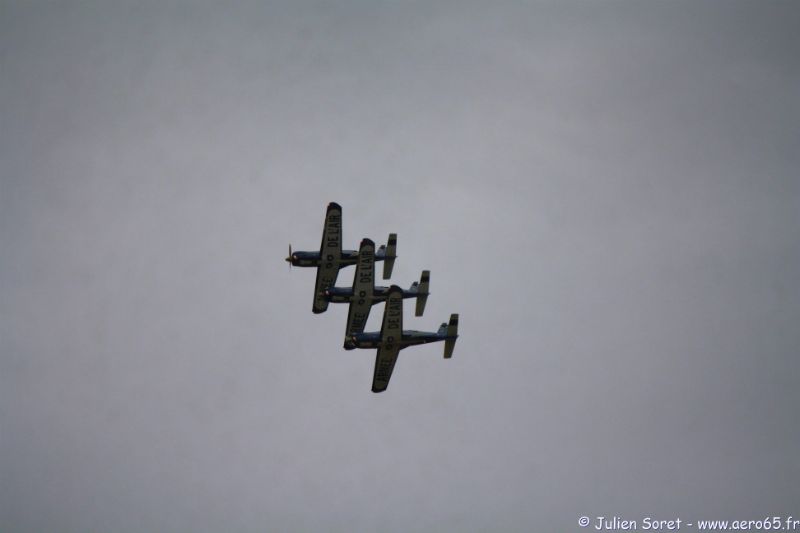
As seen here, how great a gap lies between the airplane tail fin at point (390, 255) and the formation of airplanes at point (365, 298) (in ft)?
9.60

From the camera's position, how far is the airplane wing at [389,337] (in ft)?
208

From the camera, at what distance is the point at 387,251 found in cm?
7194

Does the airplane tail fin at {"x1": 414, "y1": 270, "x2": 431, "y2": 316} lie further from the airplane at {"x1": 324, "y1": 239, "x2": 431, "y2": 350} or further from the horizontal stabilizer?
the horizontal stabilizer

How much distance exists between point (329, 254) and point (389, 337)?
8233mm

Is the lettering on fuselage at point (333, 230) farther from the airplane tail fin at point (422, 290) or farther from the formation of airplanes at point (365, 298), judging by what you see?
the airplane tail fin at point (422, 290)

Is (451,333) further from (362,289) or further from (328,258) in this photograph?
(328,258)

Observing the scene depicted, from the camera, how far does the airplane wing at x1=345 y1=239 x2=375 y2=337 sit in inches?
2557

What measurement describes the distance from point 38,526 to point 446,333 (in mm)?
63634

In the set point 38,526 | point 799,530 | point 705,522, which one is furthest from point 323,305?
point 38,526

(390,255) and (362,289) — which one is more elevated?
(390,255)

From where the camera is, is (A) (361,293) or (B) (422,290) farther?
(B) (422,290)

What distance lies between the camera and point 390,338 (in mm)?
64562

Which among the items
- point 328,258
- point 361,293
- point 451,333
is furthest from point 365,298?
point 451,333

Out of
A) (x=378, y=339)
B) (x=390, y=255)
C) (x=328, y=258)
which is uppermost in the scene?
(x=390, y=255)
